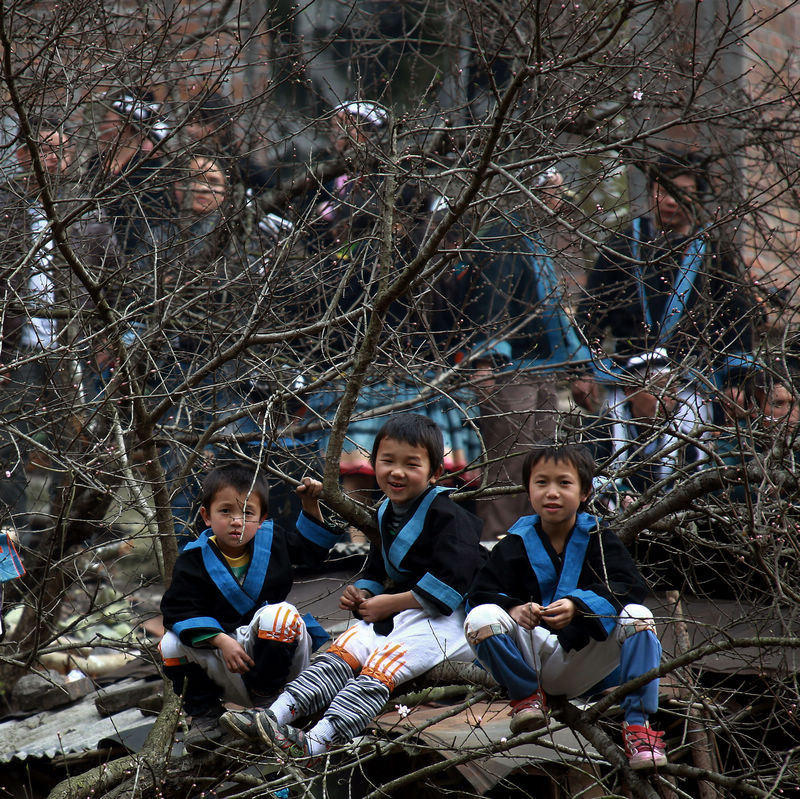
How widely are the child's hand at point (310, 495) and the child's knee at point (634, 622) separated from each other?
116 centimetres

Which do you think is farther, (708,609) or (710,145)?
(710,145)

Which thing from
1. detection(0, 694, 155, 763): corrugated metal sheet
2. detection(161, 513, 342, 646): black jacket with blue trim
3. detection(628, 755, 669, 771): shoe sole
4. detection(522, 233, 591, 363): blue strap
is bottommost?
detection(0, 694, 155, 763): corrugated metal sheet

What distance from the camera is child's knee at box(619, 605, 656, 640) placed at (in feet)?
10.6

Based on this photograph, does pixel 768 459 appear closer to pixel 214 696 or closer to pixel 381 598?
pixel 381 598

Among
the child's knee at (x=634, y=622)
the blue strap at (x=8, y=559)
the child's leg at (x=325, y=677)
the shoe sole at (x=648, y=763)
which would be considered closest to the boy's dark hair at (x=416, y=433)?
the child's leg at (x=325, y=677)

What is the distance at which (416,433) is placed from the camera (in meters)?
3.84

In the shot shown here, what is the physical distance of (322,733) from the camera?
3303mm

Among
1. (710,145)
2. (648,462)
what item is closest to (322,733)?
(648,462)

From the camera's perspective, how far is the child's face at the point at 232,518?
12.5ft

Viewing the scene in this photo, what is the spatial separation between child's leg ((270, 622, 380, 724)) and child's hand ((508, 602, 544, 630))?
0.62 metres

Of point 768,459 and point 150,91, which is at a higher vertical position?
point 150,91

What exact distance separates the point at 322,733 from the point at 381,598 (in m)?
0.58

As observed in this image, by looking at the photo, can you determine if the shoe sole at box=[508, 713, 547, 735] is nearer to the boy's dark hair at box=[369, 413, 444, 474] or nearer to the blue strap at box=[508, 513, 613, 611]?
the blue strap at box=[508, 513, 613, 611]

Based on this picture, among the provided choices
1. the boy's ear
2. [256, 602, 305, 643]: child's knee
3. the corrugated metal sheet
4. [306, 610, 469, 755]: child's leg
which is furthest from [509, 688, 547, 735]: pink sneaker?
the corrugated metal sheet
